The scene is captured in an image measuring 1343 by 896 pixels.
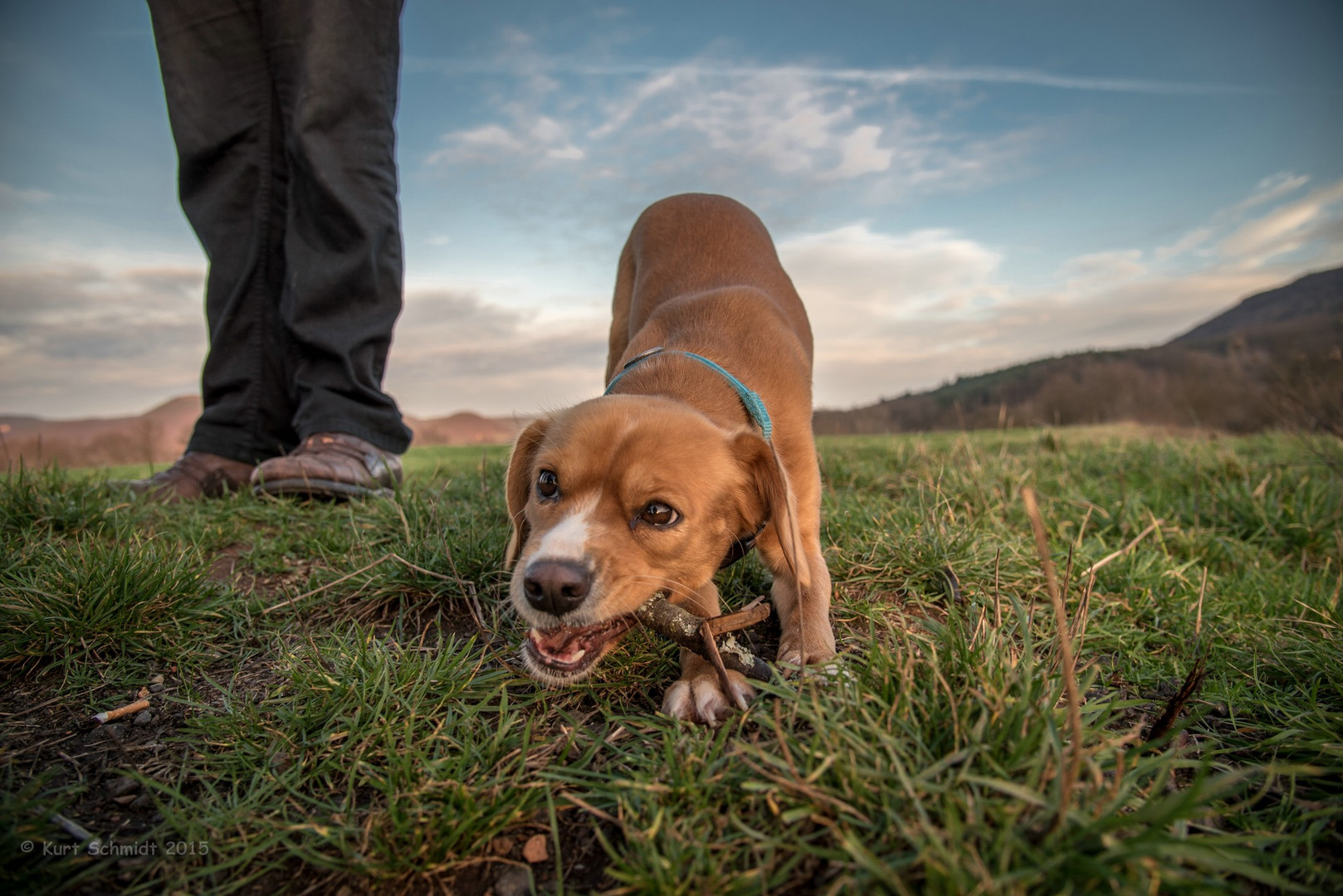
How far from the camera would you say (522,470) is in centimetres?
287

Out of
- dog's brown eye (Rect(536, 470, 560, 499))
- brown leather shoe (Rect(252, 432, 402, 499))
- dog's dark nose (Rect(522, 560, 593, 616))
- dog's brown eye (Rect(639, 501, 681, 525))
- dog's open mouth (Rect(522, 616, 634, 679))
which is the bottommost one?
dog's open mouth (Rect(522, 616, 634, 679))

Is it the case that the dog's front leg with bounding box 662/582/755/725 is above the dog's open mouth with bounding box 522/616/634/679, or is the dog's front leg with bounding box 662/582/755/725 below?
below

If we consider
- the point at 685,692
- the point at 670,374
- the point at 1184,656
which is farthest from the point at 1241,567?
the point at 685,692

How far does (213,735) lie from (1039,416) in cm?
905

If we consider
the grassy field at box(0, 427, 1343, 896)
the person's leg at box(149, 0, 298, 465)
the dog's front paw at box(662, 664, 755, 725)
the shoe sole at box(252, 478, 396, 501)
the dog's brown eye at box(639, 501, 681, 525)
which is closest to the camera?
the grassy field at box(0, 427, 1343, 896)

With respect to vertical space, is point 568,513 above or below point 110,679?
above

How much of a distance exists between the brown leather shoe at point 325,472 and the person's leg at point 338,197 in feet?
0.57

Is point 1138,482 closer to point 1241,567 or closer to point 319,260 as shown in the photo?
point 1241,567

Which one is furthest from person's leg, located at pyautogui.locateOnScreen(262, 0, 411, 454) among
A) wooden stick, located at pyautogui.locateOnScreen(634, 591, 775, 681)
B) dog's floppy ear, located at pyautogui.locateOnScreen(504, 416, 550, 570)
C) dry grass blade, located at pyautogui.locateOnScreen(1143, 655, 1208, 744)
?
dry grass blade, located at pyautogui.locateOnScreen(1143, 655, 1208, 744)

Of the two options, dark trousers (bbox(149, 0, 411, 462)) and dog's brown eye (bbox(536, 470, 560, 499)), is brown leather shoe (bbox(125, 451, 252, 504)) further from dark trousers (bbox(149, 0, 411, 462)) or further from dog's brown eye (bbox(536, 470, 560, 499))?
dog's brown eye (bbox(536, 470, 560, 499))

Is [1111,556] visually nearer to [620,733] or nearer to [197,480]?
[620,733]

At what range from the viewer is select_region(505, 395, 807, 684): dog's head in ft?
6.86

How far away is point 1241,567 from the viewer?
3992mm

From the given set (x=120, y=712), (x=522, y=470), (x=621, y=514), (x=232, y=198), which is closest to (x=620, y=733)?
(x=621, y=514)
